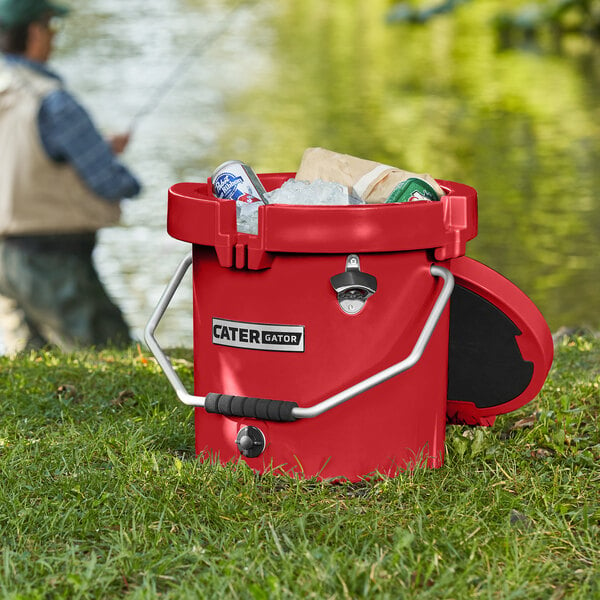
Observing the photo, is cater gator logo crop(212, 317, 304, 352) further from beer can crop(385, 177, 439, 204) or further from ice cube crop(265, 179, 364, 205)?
beer can crop(385, 177, 439, 204)

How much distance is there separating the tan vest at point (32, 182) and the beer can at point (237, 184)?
9.00 feet

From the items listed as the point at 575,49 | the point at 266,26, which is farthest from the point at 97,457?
the point at 266,26

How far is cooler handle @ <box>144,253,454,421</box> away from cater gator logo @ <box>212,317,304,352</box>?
14cm

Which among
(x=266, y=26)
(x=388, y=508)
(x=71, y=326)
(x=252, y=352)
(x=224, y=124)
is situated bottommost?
(x=266, y=26)

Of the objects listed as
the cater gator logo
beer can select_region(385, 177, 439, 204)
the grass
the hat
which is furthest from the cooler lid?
the hat

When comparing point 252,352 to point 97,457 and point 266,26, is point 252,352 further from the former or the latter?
point 266,26

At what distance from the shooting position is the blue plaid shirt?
5434mm

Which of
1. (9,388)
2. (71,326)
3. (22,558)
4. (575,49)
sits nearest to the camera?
(22,558)

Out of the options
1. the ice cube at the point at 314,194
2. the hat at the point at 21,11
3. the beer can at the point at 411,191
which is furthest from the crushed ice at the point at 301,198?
the hat at the point at 21,11

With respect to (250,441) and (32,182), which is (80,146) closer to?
(32,182)

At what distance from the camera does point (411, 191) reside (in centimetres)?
289

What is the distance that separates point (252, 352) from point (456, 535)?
2.25 ft

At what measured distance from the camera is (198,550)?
7.99ft

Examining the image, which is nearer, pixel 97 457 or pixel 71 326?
pixel 97 457
